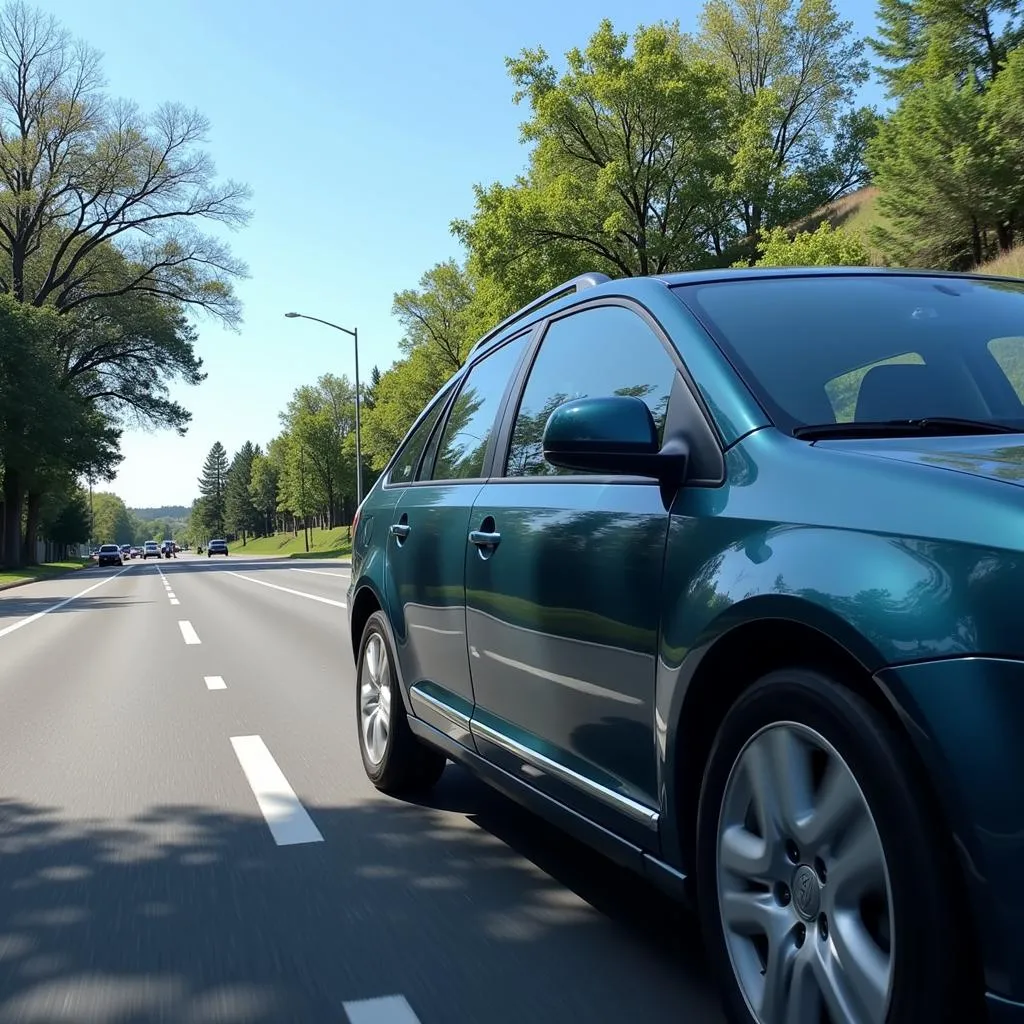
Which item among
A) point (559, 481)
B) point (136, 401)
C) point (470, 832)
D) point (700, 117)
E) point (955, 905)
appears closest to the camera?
point (955, 905)

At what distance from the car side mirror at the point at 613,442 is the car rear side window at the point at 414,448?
7.30ft

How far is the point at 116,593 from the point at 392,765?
22.8m

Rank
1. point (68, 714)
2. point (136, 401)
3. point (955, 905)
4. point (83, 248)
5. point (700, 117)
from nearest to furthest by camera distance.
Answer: point (955, 905) → point (68, 714) → point (700, 117) → point (83, 248) → point (136, 401)

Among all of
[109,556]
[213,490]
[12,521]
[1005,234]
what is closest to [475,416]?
[1005,234]

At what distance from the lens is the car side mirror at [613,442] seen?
8.58 ft

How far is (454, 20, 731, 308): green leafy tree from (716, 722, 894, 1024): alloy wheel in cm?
3346

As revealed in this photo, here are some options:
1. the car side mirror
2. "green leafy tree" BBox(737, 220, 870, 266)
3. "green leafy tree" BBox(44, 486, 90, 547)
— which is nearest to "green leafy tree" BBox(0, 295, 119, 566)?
"green leafy tree" BBox(737, 220, 870, 266)

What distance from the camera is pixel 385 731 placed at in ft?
16.3

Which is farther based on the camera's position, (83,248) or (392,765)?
(83,248)

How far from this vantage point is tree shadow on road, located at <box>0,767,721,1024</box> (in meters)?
2.84

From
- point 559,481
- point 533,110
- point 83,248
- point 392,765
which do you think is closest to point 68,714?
point 392,765

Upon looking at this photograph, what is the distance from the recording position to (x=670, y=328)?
294cm

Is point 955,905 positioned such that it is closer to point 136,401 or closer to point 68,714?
point 68,714

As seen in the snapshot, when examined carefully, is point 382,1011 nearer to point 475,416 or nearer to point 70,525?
point 475,416
